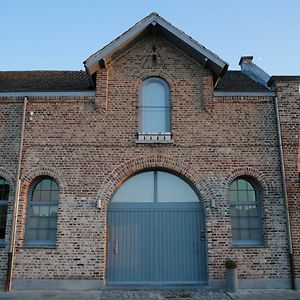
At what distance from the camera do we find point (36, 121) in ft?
37.6

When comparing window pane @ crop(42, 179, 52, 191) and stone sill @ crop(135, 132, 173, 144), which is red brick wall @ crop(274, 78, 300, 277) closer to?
stone sill @ crop(135, 132, 173, 144)

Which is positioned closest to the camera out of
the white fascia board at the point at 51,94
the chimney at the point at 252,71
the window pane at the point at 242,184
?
the window pane at the point at 242,184

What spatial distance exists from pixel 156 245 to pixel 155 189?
1.70 metres

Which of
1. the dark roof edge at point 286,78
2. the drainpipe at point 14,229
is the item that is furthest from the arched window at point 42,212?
the dark roof edge at point 286,78

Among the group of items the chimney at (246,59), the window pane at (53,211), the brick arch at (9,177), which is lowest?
the window pane at (53,211)

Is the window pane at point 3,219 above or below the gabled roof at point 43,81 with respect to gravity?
below

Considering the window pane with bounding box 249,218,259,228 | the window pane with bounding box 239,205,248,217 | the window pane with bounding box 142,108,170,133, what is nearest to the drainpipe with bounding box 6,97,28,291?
the window pane with bounding box 142,108,170,133

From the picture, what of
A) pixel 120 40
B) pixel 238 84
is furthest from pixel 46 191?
pixel 238 84

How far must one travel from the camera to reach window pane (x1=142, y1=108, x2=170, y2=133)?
11453 mm

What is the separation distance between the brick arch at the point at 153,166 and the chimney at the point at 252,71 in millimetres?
5289

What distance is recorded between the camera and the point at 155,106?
11.6 meters

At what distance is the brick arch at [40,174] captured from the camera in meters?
10.9

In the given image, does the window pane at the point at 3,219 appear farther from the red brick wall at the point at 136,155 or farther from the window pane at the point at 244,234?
the window pane at the point at 244,234

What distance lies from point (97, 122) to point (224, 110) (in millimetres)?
4126
